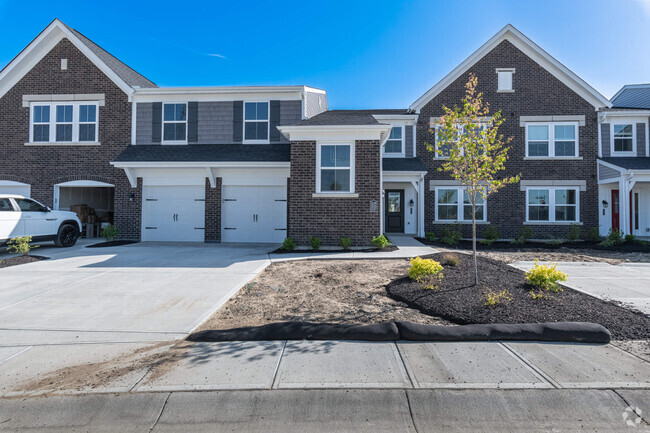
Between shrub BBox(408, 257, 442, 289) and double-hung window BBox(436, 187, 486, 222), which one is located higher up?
double-hung window BBox(436, 187, 486, 222)

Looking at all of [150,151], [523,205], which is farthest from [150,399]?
[523,205]

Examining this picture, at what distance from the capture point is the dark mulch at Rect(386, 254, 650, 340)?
14.8ft

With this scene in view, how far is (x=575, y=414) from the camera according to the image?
2.72 metres

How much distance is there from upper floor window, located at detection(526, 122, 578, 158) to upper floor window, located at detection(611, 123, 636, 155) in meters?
1.93

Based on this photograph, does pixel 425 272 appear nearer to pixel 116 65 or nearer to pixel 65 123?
pixel 65 123

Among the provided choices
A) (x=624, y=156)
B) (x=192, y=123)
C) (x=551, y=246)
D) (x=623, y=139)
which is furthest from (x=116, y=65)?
(x=624, y=156)

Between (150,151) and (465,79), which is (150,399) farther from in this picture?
(465,79)

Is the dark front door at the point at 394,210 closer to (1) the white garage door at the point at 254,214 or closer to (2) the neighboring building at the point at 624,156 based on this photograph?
(1) the white garage door at the point at 254,214

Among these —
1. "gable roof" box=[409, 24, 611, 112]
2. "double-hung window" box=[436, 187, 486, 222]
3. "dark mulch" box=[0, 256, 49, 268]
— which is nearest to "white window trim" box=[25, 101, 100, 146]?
"dark mulch" box=[0, 256, 49, 268]

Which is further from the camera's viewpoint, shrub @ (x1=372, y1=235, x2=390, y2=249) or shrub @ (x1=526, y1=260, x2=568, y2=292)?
shrub @ (x1=372, y1=235, x2=390, y2=249)

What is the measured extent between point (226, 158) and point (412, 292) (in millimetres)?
9716

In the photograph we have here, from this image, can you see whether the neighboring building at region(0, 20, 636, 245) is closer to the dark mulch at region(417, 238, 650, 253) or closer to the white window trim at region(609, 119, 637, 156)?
the white window trim at region(609, 119, 637, 156)

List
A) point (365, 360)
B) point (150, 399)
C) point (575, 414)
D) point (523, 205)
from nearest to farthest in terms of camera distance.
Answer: point (575, 414) → point (150, 399) → point (365, 360) → point (523, 205)

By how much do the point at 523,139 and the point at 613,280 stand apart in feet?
34.3
